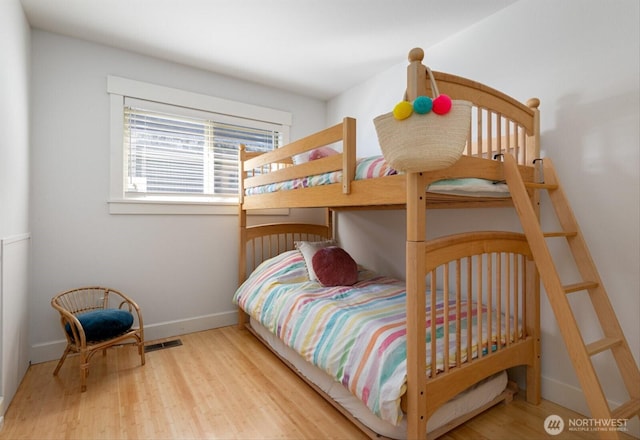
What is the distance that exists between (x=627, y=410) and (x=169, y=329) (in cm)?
286

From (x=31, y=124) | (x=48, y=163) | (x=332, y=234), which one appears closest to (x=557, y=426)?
(x=332, y=234)

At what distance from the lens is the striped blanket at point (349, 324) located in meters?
1.37

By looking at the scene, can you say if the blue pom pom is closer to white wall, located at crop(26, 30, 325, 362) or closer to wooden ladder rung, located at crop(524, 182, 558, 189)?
wooden ladder rung, located at crop(524, 182, 558, 189)

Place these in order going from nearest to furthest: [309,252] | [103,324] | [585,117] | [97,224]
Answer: [585,117], [103,324], [97,224], [309,252]

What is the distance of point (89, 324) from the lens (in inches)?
78.8

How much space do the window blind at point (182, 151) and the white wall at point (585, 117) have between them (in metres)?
2.12

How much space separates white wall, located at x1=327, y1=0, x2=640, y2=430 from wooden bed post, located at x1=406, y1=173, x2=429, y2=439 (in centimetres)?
102

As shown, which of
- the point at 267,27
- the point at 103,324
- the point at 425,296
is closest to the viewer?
the point at 425,296

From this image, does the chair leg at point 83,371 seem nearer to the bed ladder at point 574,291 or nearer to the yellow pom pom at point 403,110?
the yellow pom pom at point 403,110

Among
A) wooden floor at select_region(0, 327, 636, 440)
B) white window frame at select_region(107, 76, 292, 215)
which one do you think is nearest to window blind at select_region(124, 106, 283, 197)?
white window frame at select_region(107, 76, 292, 215)

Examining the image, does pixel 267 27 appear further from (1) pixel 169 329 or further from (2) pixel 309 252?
(1) pixel 169 329

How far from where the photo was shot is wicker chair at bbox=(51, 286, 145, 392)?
1944mm

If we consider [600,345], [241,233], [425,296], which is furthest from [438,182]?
[241,233]

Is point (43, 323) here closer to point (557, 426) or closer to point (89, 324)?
point (89, 324)
